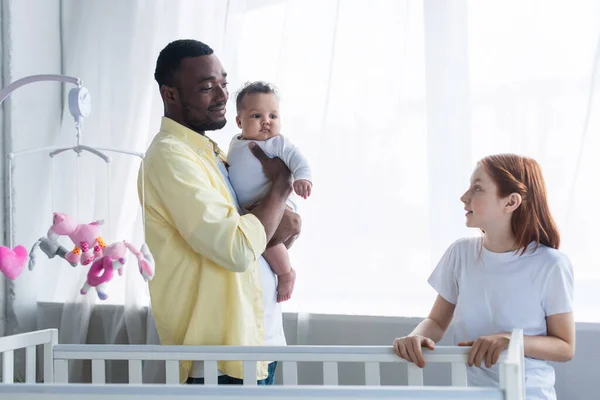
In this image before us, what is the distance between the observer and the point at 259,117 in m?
1.64

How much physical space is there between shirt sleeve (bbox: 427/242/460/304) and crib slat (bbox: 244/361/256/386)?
420 mm

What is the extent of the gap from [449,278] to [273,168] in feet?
1.41

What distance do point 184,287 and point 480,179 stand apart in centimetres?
62

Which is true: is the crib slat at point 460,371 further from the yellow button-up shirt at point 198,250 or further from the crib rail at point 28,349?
the crib rail at point 28,349

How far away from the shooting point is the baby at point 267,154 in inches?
60.6

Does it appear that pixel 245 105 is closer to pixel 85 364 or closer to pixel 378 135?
pixel 378 135

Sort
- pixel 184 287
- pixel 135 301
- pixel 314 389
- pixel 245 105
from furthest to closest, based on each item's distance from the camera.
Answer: pixel 135 301 → pixel 245 105 → pixel 184 287 → pixel 314 389

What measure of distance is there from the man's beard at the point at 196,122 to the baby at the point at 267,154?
0.41ft

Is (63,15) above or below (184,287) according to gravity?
above

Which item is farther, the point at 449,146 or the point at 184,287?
the point at 449,146

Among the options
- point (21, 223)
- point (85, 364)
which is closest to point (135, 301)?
point (85, 364)

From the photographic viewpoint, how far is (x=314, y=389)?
92 cm

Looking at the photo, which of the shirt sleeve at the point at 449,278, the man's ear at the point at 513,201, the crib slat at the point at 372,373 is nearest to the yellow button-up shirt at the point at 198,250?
the crib slat at the point at 372,373

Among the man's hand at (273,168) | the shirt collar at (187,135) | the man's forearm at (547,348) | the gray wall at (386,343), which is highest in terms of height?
the shirt collar at (187,135)
